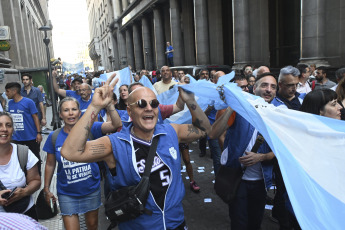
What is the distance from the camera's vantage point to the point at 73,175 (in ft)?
11.1

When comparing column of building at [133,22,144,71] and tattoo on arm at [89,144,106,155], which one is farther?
column of building at [133,22,144,71]

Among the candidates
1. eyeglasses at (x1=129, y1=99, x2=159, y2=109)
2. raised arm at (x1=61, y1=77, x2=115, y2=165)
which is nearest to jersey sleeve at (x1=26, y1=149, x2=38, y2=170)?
raised arm at (x1=61, y1=77, x2=115, y2=165)

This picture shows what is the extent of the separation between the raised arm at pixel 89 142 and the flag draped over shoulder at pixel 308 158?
1217mm

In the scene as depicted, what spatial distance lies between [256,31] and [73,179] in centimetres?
1506

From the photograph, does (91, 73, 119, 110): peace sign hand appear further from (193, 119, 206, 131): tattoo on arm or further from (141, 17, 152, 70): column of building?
(141, 17, 152, 70): column of building

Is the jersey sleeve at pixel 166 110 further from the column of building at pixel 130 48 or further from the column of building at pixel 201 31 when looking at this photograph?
the column of building at pixel 130 48

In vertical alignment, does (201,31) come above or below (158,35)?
below

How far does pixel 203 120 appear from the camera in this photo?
2814 mm

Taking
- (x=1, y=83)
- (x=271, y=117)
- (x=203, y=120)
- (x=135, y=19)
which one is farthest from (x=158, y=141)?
(x=135, y=19)

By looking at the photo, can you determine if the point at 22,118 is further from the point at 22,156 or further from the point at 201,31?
the point at 201,31

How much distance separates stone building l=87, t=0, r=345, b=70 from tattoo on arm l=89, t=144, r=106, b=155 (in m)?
10.6

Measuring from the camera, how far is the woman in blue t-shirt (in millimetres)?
3396

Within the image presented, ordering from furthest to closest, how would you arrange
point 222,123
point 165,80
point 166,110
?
point 165,80 → point 166,110 → point 222,123

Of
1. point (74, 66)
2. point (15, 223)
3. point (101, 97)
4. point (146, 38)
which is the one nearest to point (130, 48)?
point (146, 38)
